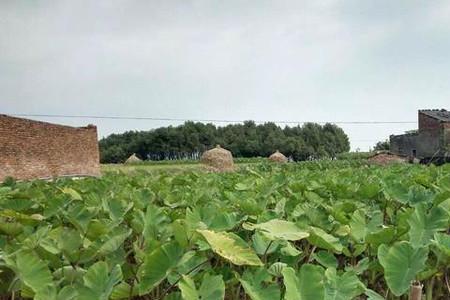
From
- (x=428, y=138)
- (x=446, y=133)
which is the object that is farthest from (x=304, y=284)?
(x=428, y=138)

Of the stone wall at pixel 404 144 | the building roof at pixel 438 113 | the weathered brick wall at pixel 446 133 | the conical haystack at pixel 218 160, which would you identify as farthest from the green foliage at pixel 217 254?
the stone wall at pixel 404 144

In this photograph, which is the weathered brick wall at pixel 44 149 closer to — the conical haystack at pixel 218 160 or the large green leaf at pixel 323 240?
the conical haystack at pixel 218 160

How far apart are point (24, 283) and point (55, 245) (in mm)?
244

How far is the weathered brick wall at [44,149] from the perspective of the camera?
41.0 ft

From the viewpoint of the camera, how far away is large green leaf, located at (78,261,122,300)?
1.11 metres

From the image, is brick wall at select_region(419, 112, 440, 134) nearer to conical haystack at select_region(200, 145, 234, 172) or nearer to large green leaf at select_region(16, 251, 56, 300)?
conical haystack at select_region(200, 145, 234, 172)

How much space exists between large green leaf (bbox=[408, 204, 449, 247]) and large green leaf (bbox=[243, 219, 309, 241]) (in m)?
0.34

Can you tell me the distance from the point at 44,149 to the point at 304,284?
14177 millimetres

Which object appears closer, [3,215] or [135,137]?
[3,215]

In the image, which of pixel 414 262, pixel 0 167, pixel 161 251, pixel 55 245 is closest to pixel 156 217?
pixel 55 245

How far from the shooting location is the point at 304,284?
1086 mm

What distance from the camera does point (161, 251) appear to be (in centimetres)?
114

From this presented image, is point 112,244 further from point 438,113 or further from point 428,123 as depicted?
point 438,113

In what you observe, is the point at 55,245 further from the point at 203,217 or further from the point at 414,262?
the point at 414,262
